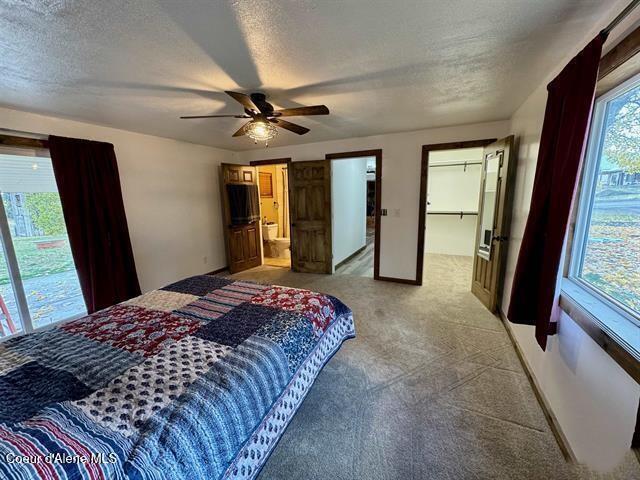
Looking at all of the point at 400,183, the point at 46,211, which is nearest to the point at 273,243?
the point at 400,183

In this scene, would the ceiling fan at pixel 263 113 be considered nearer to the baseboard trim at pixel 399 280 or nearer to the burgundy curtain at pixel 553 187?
the burgundy curtain at pixel 553 187

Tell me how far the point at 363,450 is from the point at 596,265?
175 centimetres

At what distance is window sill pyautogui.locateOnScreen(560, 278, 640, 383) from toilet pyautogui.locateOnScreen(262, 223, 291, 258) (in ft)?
15.6

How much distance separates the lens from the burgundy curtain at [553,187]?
1281 millimetres

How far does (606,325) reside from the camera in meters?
1.14

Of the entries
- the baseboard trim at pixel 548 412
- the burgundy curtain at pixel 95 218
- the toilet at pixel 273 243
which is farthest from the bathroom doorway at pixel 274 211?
the baseboard trim at pixel 548 412

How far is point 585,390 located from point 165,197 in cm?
465

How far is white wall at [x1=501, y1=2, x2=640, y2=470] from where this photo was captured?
1.02 meters

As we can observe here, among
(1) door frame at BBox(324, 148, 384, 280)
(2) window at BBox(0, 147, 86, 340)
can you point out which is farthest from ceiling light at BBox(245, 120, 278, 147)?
(2) window at BBox(0, 147, 86, 340)

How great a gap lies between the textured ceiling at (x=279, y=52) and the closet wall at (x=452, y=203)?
2888 mm

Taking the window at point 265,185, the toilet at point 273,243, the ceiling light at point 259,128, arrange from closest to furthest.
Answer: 1. the ceiling light at point 259,128
2. the toilet at point 273,243
3. the window at point 265,185

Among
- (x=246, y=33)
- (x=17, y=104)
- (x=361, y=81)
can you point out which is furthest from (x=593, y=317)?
(x=17, y=104)

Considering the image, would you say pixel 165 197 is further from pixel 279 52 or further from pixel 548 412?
pixel 548 412

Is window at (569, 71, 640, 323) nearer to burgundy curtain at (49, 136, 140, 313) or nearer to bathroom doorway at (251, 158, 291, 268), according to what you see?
burgundy curtain at (49, 136, 140, 313)
